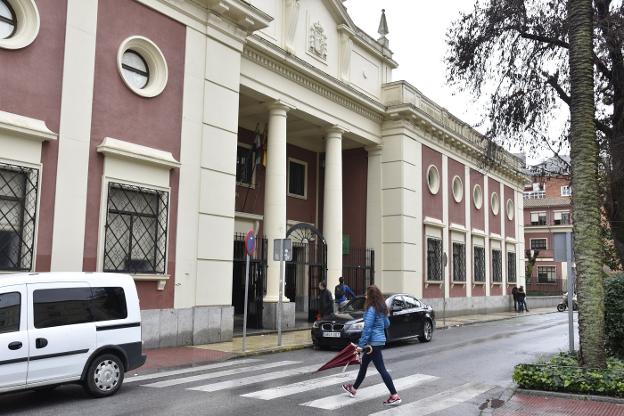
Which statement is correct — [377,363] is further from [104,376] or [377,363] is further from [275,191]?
[275,191]

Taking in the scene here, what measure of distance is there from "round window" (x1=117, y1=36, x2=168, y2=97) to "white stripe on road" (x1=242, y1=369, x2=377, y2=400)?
7804 mm

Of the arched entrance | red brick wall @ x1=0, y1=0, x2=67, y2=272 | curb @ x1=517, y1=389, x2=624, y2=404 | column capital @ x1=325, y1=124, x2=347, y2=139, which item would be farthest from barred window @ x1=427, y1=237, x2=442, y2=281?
red brick wall @ x1=0, y1=0, x2=67, y2=272

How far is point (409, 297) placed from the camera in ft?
54.5

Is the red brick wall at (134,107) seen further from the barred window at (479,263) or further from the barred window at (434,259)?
the barred window at (479,263)

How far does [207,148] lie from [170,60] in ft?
7.63

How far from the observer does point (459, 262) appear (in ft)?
94.9

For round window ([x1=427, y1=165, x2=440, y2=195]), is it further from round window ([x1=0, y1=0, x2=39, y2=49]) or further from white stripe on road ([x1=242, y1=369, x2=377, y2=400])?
round window ([x1=0, y1=0, x2=39, y2=49])

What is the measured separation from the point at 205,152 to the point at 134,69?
261 cm

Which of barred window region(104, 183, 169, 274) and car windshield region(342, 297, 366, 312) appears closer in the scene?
barred window region(104, 183, 169, 274)

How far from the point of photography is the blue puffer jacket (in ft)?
27.5

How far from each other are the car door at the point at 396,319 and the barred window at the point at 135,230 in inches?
228

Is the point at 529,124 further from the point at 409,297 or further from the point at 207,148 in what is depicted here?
the point at 207,148

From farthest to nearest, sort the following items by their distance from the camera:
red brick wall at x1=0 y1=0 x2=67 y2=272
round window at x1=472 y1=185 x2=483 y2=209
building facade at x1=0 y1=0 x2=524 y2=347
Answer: round window at x1=472 y1=185 x2=483 y2=209, building facade at x1=0 y1=0 x2=524 y2=347, red brick wall at x1=0 y1=0 x2=67 y2=272

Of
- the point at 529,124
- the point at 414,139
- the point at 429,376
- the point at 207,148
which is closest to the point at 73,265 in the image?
the point at 207,148
